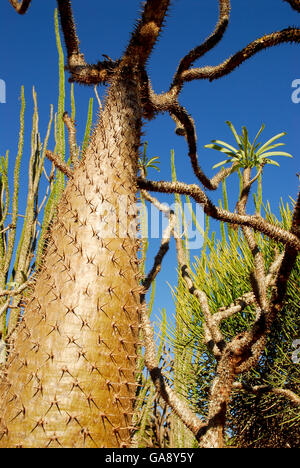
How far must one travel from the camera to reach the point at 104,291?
4.62 feet

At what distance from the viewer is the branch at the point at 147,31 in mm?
1863

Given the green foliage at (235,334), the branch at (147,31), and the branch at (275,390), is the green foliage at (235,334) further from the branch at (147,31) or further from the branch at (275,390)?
the branch at (147,31)

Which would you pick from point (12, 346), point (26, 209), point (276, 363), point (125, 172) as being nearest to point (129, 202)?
point (125, 172)

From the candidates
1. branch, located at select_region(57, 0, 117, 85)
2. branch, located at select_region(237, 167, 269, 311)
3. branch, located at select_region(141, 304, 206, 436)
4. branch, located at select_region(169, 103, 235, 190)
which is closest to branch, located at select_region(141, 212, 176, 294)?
branch, located at select_region(141, 304, 206, 436)

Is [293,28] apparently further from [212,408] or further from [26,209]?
[26,209]

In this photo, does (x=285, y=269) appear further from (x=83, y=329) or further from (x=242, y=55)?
(x=242, y=55)

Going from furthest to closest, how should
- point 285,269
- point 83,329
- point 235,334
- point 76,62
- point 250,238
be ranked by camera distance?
1. point 235,334
2. point 250,238
3. point 76,62
4. point 285,269
5. point 83,329

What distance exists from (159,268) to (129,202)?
1.08 m

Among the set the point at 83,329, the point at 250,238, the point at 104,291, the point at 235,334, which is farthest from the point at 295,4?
the point at 235,334

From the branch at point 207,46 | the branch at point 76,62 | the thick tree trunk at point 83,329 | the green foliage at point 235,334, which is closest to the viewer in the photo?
the thick tree trunk at point 83,329

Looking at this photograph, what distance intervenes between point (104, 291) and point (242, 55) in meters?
1.62

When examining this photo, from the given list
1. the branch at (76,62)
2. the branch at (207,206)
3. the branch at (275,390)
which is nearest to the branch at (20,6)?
the branch at (76,62)

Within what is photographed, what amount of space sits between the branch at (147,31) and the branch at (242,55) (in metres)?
0.35

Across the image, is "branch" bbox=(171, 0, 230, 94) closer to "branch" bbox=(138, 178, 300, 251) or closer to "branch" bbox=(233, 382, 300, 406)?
"branch" bbox=(138, 178, 300, 251)
